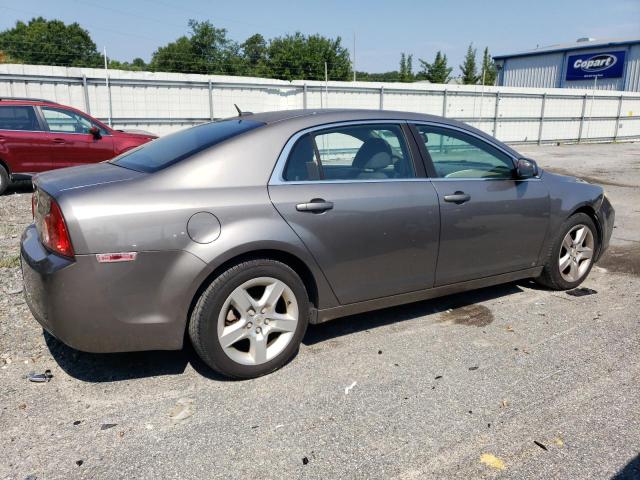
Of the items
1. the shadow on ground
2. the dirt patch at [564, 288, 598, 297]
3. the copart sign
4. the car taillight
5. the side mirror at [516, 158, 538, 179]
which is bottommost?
the shadow on ground

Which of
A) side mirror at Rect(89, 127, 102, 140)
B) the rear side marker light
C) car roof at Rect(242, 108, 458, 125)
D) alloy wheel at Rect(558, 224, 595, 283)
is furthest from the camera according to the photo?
side mirror at Rect(89, 127, 102, 140)

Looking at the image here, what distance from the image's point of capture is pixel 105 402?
3012 millimetres

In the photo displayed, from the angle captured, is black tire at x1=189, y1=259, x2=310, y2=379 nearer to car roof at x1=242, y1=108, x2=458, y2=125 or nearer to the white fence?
car roof at x1=242, y1=108, x2=458, y2=125

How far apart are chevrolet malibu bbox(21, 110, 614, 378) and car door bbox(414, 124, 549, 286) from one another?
1 cm

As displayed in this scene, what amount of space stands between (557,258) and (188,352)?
3.24m

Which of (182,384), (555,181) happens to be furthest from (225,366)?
(555,181)

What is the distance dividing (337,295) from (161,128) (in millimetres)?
13220

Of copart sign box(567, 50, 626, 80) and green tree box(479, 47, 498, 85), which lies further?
green tree box(479, 47, 498, 85)

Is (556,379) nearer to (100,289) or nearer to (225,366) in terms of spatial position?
(225,366)

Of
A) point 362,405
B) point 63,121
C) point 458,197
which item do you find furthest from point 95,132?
point 362,405

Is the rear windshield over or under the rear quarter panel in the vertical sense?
over

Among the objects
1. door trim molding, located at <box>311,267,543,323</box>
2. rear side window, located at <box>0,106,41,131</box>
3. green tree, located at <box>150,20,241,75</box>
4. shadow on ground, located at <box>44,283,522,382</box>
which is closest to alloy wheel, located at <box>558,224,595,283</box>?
door trim molding, located at <box>311,267,543,323</box>

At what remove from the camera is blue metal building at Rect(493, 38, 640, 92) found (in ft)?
127

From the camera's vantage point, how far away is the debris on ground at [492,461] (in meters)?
2.48
